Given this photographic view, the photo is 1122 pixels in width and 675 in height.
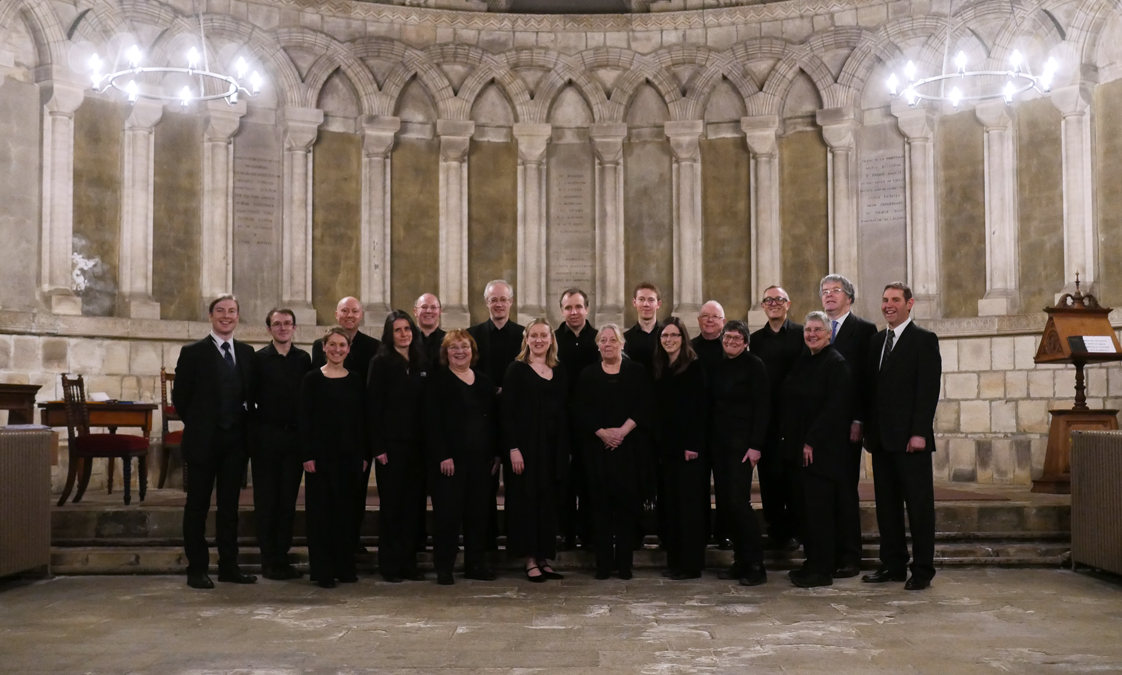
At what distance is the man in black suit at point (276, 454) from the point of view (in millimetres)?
5895

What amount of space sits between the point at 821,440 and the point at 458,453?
187 cm

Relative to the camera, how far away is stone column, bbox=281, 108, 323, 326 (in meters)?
9.97

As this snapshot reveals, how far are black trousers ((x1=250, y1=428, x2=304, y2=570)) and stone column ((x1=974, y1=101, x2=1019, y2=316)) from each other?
614 cm

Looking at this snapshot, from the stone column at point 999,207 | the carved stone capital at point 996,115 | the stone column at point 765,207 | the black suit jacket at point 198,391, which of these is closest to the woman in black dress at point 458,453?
the black suit jacket at point 198,391


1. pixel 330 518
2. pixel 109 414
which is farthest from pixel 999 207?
pixel 109 414

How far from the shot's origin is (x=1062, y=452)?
7.98 meters

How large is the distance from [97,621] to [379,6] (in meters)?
6.88

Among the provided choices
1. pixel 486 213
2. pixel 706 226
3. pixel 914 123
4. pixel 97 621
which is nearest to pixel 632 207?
pixel 706 226

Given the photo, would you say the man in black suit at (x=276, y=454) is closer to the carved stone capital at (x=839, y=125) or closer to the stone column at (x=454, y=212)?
the stone column at (x=454, y=212)

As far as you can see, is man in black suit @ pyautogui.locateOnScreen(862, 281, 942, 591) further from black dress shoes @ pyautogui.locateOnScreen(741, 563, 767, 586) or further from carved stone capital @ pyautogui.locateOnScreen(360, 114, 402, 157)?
carved stone capital @ pyautogui.locateOnScreen(360, 114, 402, 157)

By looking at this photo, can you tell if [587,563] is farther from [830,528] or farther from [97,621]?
[97,621]

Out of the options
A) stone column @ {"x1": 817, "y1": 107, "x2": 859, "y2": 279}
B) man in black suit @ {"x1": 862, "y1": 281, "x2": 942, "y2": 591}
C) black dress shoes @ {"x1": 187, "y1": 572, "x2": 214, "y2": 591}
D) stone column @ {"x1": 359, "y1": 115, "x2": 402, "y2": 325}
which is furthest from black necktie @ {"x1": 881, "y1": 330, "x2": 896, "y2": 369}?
stone column @ {"x1": 359, "y1": 115, "x2": 402, "y2": 325}

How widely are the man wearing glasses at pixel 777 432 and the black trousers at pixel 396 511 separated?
193cm

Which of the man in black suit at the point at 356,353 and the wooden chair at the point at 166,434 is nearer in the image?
the man in black suit at the point at 356,353
